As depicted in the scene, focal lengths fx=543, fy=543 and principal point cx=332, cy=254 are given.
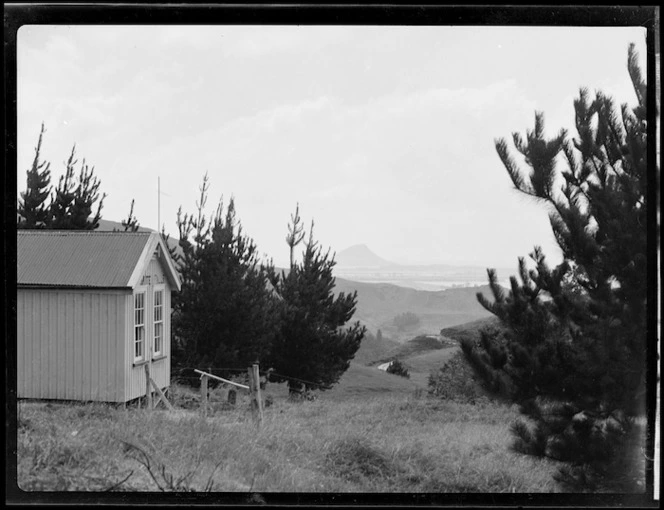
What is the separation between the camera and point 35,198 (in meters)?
2.82

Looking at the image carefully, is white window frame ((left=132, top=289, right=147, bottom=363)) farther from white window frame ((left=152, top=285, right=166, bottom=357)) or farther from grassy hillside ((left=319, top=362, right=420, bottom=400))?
grassy hillside ((left=319, top=362, right=420, bottom=400))

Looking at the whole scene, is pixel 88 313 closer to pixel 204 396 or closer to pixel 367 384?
pixel 204 396

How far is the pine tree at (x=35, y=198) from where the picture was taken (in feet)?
7.96

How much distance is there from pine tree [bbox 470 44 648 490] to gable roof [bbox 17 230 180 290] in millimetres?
1723

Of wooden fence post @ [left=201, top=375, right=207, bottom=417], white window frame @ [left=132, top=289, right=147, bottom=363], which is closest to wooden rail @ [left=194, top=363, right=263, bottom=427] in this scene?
wooden fence post @ [left=201, top=375, right=207, bottom=417]

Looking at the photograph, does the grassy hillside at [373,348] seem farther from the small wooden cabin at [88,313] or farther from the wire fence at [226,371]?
the small wooden cabin at [88,313]

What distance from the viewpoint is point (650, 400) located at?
187cm

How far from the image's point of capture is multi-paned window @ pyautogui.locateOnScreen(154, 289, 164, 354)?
10.1 ft

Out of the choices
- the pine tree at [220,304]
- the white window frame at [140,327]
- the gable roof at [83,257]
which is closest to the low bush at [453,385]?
the pine tree at [220,304]

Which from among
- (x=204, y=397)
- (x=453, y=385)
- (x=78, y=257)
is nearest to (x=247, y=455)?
(x=204, y=397)

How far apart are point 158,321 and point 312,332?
1384 mm

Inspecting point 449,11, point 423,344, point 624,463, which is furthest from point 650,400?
point 423,344

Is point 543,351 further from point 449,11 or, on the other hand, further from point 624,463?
point 449,11

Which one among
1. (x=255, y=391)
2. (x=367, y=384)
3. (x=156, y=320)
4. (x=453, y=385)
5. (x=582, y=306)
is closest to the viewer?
(x=582, y=306)
